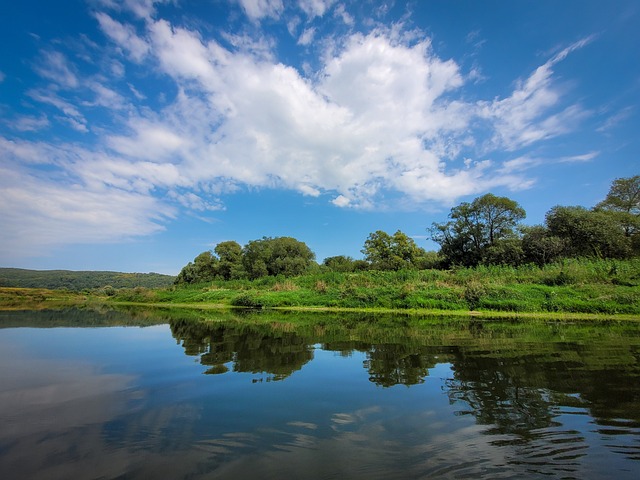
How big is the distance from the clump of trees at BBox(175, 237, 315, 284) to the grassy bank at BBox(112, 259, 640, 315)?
18.2 meters

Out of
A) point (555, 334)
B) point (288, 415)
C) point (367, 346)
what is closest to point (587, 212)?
point (555, 334)

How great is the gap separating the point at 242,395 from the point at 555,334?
1312 cm

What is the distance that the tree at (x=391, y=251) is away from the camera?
5158cm

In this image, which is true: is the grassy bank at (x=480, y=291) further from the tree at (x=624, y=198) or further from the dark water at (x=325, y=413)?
the tree at (x=624, y=198)

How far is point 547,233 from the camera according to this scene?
128ft

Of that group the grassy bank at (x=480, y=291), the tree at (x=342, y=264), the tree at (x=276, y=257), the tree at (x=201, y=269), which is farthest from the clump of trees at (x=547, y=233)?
the tree at (x=201, y=269)

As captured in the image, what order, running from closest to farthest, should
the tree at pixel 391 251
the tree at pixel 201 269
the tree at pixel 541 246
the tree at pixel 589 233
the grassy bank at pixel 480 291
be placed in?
1. the grassy bank at pixel 480 291
2. the tree at pixel 589 233
3. the tree at pixel 541 246
4. the tree at pixel 391 251
5. the tree at pixel 201 269

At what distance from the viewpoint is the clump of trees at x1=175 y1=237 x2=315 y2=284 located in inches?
2121

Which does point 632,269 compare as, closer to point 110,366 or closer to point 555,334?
point 555,334

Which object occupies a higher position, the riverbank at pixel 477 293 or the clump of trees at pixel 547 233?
the clump of trees at pixel 547 233

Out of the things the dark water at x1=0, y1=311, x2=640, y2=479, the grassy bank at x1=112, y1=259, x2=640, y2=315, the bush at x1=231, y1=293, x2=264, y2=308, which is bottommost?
the dark water at x1=0, y1=311, x2=640, y2=479

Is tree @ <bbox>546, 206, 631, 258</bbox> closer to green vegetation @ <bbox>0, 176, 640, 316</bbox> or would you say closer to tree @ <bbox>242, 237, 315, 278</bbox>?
green vegetation @ <bbox>0, 176, 640, 316</bbox>

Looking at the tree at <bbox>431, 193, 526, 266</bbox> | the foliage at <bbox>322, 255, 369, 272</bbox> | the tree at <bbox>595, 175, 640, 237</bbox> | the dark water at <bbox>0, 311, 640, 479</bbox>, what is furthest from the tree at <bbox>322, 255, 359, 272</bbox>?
the dark water at <bbox>0, 311, 640, 479</bbox>

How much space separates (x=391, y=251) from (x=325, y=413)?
49448 mm
